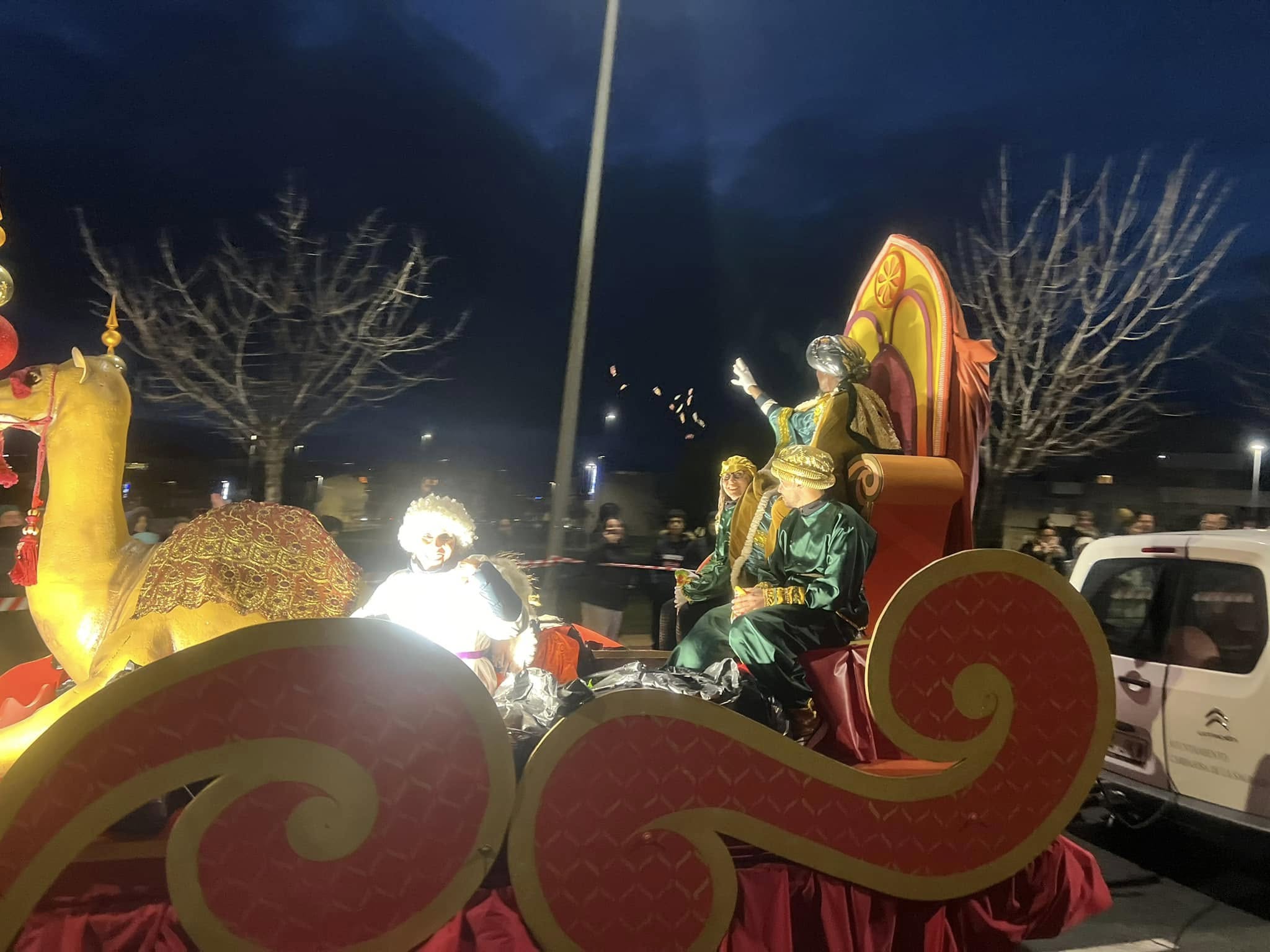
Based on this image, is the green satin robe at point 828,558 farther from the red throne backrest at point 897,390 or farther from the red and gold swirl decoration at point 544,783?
the red throne backrest at point 897,390

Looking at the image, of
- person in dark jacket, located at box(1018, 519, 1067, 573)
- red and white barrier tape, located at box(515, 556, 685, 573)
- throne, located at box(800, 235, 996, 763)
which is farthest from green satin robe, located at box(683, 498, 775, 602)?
person in dark jacket, located at box(1018, 519, 1067, 573)

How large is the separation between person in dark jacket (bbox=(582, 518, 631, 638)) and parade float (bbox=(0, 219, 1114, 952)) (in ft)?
11.9

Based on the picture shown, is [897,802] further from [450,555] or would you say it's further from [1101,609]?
[1101,609]

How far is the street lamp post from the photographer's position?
5305 millimetres

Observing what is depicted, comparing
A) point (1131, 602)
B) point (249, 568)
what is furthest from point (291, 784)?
point (1131, 602)

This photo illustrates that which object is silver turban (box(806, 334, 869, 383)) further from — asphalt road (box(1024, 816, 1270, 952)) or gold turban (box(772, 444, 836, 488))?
asphalt road (box(1024, 816, 1270, 952))

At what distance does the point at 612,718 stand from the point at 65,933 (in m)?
1.27

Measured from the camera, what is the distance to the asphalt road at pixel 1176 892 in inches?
128

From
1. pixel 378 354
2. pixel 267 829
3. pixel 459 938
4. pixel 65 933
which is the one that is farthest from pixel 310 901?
pixel 378 354

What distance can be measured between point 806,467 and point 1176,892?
3.10m

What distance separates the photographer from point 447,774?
1.82 metres

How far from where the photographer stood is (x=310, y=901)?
1749 millimetres

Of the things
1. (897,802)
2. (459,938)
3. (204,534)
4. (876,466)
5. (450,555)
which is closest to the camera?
(459,938)

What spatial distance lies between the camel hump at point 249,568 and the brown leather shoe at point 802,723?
145 cm
